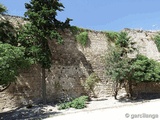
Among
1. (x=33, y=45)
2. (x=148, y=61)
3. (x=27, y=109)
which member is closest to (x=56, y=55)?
(x=33, y=45)

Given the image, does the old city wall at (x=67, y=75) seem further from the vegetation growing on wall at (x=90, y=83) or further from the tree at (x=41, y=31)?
the tree at (x=41, y=31)

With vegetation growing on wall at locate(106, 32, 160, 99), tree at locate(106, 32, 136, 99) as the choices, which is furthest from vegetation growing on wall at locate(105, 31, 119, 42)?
vegetation growing on wall at locate(106, 32, 160, 99)

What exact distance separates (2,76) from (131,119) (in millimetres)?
5787

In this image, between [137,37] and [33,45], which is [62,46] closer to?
[33,45]

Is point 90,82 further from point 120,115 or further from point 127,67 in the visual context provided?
point 120,115

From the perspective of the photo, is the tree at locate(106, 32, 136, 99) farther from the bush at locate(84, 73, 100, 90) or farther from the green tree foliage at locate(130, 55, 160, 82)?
the bush at locate(84, 73, 100, 90)

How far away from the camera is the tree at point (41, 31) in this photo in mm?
13344

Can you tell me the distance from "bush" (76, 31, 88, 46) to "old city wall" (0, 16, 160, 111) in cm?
33

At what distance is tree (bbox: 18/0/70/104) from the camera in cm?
1334

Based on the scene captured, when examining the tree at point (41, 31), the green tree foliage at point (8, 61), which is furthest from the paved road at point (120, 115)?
the tree at point (41, 31)

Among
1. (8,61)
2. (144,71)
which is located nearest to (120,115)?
(8,61)

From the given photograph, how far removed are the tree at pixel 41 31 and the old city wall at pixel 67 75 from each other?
1.07 meters

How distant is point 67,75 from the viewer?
16547mm

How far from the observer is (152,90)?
19.4 m
